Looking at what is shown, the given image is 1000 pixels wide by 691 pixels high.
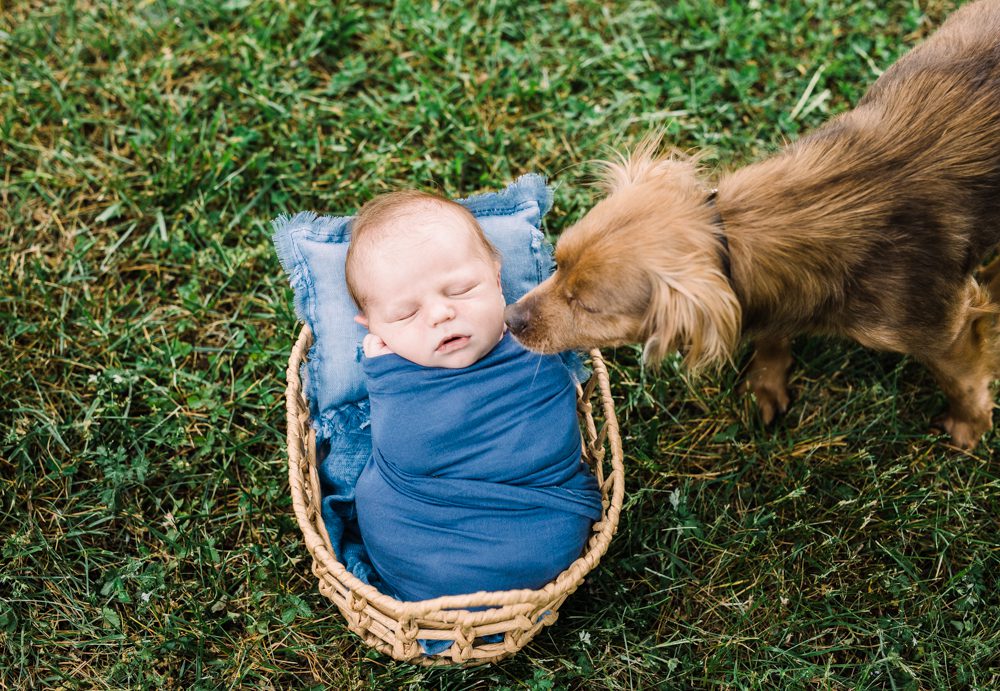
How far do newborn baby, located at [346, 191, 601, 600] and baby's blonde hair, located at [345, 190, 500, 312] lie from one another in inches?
0.8

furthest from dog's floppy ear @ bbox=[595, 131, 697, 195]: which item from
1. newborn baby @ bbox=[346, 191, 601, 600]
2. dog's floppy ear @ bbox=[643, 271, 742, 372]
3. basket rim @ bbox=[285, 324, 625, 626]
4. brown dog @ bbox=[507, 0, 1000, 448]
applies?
basket rim @ bbox=[285, 324, 625, 626]

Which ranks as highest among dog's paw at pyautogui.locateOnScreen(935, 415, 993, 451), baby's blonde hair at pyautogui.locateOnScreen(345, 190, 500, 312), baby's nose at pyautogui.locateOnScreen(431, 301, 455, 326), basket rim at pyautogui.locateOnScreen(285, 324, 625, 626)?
baby's blonde hair at pyautogui.locateOnScreen(345, 190, 500, 312)

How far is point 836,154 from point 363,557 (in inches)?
96.1

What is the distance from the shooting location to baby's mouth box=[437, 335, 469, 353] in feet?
10.4

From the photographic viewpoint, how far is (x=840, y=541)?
3.50 meters

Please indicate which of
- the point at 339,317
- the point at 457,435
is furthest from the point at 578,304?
the point at 339,317

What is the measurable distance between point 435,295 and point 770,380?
171 centimetres

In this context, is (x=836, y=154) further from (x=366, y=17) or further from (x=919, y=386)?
(x=366, y=17)

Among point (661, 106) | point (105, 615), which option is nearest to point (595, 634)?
point (105, 615)

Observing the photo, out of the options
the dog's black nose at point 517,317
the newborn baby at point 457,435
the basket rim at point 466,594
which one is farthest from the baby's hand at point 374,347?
the dog's black nose at point 517,317

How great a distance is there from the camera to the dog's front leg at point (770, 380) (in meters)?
3.77

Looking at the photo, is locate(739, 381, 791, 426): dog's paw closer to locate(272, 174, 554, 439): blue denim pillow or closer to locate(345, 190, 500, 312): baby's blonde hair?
locate(272, 174, 554, 439): blue denim pillow

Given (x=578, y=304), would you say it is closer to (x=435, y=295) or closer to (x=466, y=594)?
(x=435, y=295)

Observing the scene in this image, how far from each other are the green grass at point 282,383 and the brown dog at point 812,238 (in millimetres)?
843
